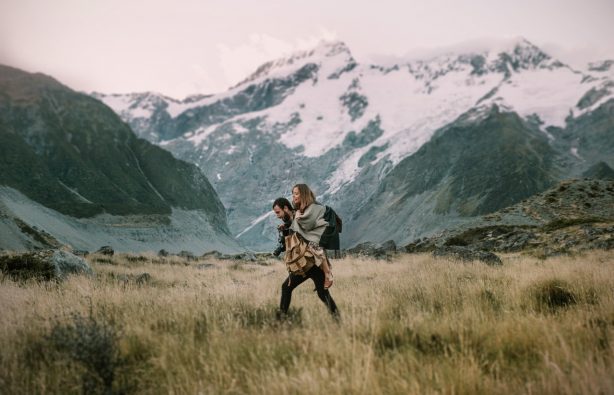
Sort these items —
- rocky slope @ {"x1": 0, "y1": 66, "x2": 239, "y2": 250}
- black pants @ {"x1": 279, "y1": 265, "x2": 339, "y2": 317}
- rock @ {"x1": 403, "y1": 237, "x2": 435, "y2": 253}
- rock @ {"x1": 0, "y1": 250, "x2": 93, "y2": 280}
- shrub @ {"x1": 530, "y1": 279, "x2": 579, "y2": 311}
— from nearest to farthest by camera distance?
shrub @ {"x1": 530, "y1": 279, "x2": 579, "y2": 311} < black pants @ {"x1": 279, "y1": 265, "x2": 339, "y2": 317} < rock @ {"x1": 0, "y1": 250, "x2": 93, "y2": 280} < rock @ {"x1": 403, "y1": 237, "x2": 435, "y2": 253} < rocky slope @ {"x1": 0, "y1": 66, "x2": 239, "y2": 250}

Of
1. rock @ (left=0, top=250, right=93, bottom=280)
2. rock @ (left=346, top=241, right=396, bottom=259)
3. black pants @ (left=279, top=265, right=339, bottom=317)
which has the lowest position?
rock @ (left=346, top=241, right=396, bottom=259)

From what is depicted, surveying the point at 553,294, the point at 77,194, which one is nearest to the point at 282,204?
the point at 553,294

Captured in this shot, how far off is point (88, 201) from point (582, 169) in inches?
7535

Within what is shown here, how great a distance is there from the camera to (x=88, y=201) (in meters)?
108

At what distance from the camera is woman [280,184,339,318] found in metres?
6.86

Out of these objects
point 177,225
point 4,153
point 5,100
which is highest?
point 5,100

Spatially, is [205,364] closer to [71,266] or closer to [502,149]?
[71,266]

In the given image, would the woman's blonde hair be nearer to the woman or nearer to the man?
the woman

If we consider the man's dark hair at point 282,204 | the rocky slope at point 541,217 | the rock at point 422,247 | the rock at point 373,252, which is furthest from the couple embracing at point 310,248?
the rock at point 422,247

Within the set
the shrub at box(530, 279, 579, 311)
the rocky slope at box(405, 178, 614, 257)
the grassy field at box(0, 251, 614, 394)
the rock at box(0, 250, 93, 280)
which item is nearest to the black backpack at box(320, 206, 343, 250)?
the grassy field at box(0, 251, 614, 394)

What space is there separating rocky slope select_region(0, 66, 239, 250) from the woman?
62.0 meters

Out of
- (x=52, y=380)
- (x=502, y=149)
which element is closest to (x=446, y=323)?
(x=52, y=380)

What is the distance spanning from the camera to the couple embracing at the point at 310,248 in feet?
22.5

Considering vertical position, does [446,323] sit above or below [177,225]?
above
